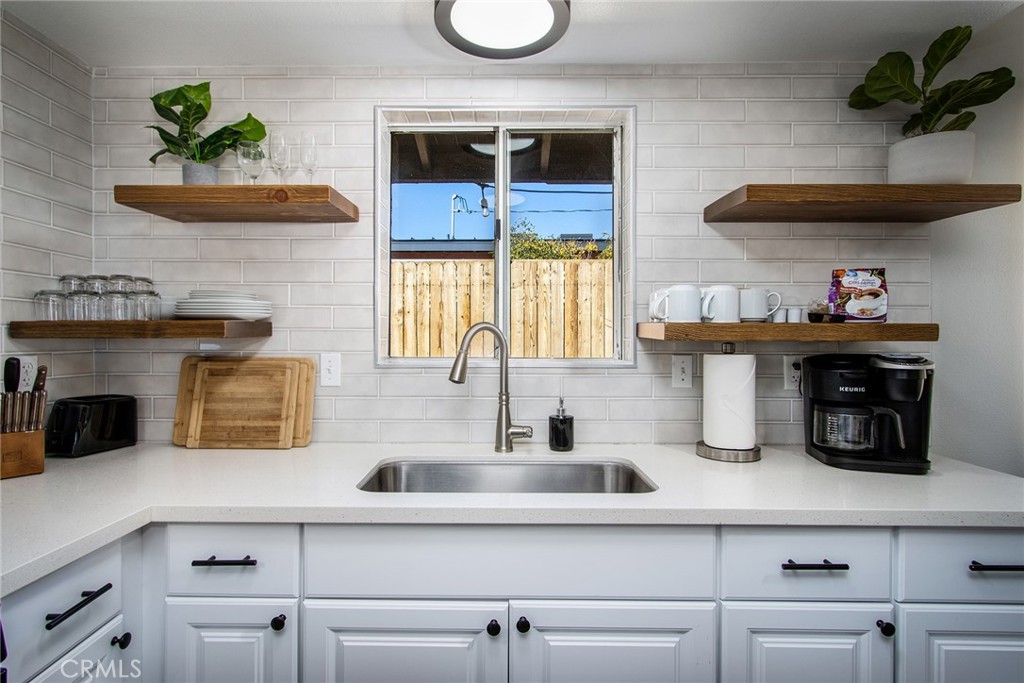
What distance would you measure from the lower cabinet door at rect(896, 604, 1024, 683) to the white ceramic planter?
119 centimetres

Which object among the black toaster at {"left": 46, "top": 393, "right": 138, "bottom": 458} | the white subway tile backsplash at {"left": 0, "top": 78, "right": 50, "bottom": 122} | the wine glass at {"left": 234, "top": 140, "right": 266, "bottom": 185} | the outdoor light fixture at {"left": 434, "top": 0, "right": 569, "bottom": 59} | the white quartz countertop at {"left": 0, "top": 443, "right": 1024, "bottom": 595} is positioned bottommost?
the white quartz countertop at {"left": 0, "top": 443, "right": 1024, "bottom": 595}

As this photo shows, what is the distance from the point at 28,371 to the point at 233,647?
1.12m

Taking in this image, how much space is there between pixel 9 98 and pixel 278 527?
1553 millimetres

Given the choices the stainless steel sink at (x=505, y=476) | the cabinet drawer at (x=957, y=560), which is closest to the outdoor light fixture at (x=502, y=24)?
the stainless steel sink at (x=505, y=476)

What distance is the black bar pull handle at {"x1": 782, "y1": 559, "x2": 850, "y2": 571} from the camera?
3.78ft

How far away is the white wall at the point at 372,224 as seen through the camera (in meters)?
1.78

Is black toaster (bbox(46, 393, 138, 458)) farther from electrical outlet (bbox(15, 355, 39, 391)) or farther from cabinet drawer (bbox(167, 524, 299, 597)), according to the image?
cabinet drawer (bbox(167, 524, 299, 597))

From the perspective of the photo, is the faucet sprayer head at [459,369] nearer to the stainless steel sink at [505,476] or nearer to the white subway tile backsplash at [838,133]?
the stainless steel sink at [505,476]

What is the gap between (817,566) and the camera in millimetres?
1154

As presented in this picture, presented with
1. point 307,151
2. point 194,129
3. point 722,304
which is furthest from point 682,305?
point 194,129

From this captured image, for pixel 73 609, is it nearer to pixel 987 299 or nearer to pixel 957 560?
pixel 957 560

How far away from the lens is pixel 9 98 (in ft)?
4.95

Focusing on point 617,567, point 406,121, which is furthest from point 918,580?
point 406,121

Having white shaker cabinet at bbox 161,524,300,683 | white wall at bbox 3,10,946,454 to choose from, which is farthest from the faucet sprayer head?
white shaker cabinet at bbox 161,524,300,683
